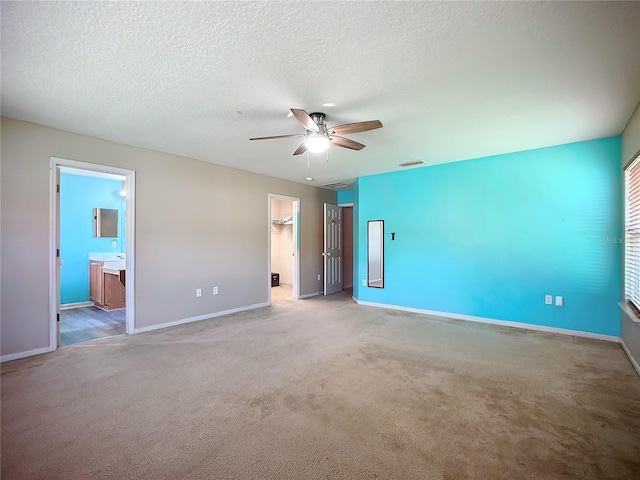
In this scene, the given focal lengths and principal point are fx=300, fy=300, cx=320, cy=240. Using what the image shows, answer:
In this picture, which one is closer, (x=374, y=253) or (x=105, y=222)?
(x=374, y=253)

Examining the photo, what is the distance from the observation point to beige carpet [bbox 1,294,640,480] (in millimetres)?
1654

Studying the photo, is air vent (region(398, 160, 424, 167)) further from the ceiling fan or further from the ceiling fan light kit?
the ceiling fan light kit

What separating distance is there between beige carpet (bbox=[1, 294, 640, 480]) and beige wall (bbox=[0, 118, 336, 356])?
0.63 m

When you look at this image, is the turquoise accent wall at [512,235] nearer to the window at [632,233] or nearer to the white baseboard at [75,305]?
the window at [632,233]

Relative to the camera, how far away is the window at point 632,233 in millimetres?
2979

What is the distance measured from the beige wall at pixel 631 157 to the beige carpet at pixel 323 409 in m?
0.16

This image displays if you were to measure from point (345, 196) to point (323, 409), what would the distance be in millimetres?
5687

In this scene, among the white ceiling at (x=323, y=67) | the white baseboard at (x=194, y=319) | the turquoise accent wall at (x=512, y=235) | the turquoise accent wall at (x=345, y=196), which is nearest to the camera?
the white ceiling at (x=323, y=67)

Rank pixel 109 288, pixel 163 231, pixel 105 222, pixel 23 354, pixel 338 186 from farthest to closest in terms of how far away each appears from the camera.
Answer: pixel 338 186 → pixel 105 222 → pixel 109 288 → pixel 163 231 → pixel 23 354

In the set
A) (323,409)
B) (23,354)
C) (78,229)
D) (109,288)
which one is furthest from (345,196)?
(23,354)

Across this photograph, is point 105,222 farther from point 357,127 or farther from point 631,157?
point 631,157

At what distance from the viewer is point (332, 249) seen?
6.88 meters

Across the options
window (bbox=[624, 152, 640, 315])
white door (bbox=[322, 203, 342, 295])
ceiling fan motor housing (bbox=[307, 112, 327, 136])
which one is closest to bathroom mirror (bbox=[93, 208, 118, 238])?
white door (bbox=[322, 203, 342, 295])

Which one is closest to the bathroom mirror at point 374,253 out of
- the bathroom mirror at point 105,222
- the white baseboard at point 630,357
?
the white baseboard at point 630,357
